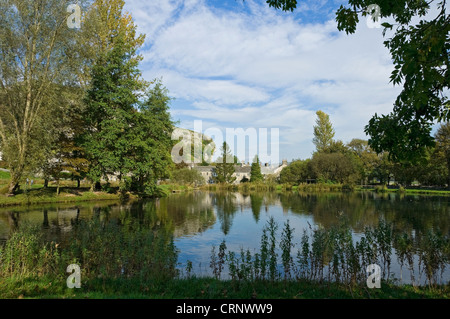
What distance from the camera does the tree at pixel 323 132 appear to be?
251ft

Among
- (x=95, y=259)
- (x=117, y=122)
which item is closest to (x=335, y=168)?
(x=117, y=122)

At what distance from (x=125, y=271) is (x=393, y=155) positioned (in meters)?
8.00

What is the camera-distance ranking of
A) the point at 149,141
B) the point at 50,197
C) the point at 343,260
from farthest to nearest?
the point at 149,141 < the point at 50,197 < the point at 343,260

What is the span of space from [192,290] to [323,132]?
76698 millimetres

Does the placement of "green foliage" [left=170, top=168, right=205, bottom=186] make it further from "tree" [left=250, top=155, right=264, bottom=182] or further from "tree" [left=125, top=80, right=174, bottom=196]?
"tree" [left=125, top=80, right=174, bottom=196]

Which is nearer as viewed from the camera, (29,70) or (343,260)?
(343,260)

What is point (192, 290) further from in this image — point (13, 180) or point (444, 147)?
point (444, 147)

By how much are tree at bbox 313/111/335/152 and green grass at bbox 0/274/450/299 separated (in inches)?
2855

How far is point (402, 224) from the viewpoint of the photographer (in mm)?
18484

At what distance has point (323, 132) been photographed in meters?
77.2

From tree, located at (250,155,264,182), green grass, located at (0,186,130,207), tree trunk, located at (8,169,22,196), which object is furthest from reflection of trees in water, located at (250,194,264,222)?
tree, located at (250,155,264,182)

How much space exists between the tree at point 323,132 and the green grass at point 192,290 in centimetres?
7253

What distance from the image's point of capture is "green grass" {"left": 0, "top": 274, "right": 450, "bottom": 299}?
595cm
